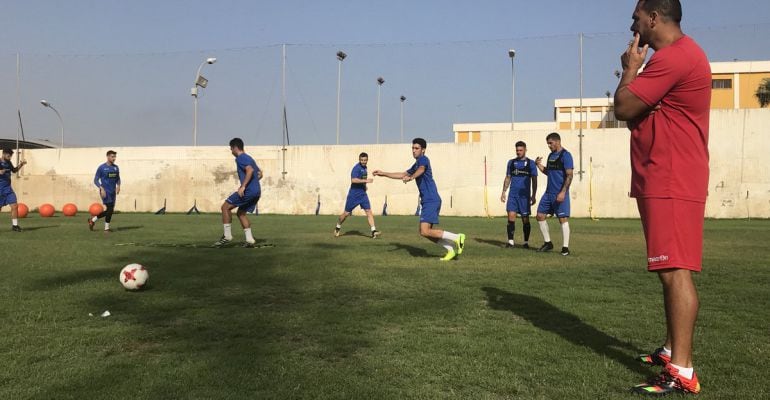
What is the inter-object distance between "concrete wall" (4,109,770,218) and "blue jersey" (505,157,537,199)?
1641 centimetres

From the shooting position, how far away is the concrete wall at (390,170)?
Answer: 26984 mm

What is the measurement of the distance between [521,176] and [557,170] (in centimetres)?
140

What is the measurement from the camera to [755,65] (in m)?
52.5

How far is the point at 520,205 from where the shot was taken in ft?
41.8

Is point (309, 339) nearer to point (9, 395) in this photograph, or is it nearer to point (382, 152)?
point (9, 395)

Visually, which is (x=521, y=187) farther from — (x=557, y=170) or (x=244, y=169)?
(x=244, y=169)

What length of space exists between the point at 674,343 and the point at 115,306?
4.94 meters

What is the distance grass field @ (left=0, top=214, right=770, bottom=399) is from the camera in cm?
344

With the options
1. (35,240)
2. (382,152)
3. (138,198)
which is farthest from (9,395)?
(138,198)

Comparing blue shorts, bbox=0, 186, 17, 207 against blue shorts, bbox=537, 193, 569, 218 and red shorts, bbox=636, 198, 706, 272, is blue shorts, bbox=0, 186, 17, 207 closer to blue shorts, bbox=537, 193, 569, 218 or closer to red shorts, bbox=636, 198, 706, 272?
blue shorts, bbox=537, 193, 569, 218

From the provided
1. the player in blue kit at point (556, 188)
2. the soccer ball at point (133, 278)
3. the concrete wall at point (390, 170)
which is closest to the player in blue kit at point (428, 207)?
the player in blue kit at point (556, 188)

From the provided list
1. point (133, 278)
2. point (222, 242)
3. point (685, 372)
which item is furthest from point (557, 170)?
point (685, 372)

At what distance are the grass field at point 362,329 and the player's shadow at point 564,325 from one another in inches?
0.8

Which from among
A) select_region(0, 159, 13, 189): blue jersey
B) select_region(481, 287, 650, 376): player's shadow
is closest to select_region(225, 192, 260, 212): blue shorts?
select_region(481, 287, 650, 376): player's shadow
